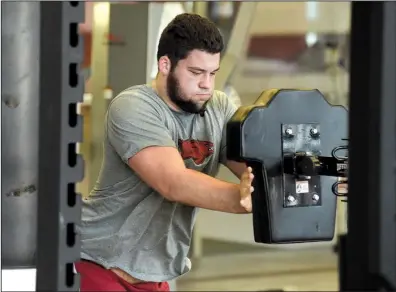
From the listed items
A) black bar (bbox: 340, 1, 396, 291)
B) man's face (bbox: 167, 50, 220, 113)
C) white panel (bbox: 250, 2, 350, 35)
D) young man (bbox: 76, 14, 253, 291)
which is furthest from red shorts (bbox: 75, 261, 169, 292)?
white panel (bbox: 250, 2, 350, 35)

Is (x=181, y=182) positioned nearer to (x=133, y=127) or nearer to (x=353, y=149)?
(x=133, y=127)

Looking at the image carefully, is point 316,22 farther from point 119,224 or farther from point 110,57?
point 119,224

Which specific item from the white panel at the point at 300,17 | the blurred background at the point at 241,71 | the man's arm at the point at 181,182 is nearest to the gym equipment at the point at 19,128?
the man's arm at the point at 181,182

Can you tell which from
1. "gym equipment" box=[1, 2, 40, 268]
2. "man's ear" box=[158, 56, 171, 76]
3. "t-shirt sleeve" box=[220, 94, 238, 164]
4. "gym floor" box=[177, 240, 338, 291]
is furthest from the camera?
"gym floor" box=[177, 240, 338, 291]

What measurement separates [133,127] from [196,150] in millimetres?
238

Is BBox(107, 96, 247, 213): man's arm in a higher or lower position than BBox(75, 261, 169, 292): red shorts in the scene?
higher

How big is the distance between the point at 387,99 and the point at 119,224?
4.73ft

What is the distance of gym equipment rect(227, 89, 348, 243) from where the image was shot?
1.93m

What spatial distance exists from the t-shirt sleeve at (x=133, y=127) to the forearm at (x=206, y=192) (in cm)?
13

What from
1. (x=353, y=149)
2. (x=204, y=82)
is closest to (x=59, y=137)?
(x=353, y=149)

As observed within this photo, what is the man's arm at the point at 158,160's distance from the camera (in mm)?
2059

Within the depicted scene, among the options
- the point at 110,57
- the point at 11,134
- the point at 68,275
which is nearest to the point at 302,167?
the point at 11,134

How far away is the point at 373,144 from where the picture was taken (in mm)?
1083

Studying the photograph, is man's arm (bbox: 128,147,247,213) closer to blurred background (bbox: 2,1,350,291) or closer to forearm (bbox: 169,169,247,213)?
forearm (bbox: 169,169,247,213)
